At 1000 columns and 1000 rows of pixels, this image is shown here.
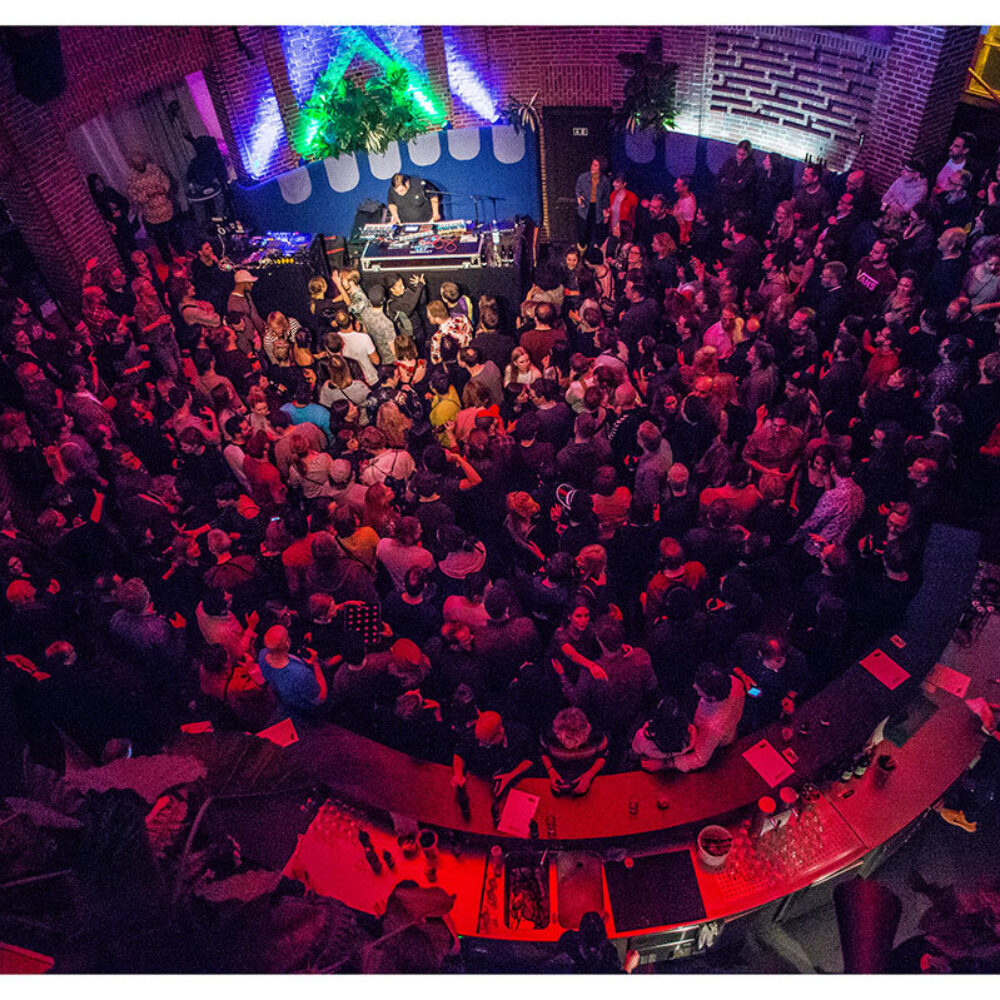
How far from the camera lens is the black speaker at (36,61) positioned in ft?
23.0

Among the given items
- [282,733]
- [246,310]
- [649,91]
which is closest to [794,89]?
[649,91]

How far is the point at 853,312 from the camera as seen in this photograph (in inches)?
259

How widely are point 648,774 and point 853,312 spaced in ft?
15.6

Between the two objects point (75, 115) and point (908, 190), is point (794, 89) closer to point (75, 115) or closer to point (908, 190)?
point (908, 190)

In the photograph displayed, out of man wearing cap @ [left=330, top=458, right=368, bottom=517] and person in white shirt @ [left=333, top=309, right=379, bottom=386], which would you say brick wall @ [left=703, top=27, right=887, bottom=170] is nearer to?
person in white shirt @ [left=333, top=309, right=379, bottom=386]

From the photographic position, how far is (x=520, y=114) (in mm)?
10828

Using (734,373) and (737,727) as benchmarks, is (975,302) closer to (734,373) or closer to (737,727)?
(734,373)

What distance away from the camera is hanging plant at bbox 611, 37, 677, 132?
32.4ft

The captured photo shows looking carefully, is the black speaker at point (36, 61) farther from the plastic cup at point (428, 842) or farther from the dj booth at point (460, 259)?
the plastic cup at point (428, 842)

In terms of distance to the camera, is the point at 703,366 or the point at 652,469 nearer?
the point at 652,469

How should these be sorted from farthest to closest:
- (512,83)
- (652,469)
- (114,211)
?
1. (512,83)
2. (114,211)
3. (652,469)

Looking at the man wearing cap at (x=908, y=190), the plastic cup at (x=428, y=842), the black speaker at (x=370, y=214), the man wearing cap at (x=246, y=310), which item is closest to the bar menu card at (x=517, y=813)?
the plastic cup at (x=428, y=842)

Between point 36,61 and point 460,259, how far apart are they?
470cm

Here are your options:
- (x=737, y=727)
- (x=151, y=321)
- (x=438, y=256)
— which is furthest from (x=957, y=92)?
(x=151, y=321)
